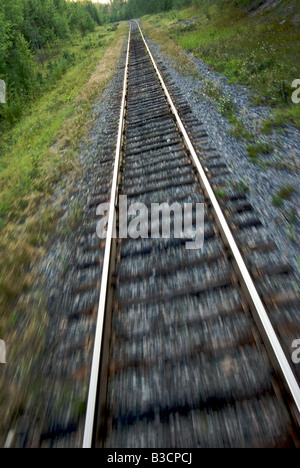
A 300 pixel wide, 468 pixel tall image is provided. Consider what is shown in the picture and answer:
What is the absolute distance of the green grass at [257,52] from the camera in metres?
8.05

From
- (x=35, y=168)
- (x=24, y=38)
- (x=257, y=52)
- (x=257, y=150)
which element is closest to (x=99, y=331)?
(x=257, y=150)

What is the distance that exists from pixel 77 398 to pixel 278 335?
2093mm

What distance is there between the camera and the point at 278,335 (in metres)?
2.72

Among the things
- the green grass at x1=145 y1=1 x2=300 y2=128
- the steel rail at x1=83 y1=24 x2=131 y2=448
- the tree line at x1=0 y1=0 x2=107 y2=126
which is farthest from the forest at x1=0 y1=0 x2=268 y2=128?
the steel rail at x1=83 y1=24 x2=131 y2=448

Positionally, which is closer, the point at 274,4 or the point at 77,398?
the point at 77,398

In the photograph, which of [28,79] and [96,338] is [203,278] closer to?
[96,338]

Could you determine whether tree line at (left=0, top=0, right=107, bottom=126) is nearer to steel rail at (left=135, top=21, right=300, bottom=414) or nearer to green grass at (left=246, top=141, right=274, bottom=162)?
green grass at (left=246, top=141, right=274, bottom=162)

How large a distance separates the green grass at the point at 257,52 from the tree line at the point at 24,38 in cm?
1086

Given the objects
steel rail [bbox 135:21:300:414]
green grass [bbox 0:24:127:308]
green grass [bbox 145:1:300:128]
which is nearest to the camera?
steel rail [bbox 135:21:300:414]

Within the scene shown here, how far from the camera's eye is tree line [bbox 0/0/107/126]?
59.5ft

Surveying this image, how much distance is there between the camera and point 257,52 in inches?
440

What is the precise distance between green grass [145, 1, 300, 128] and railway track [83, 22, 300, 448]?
4.86m

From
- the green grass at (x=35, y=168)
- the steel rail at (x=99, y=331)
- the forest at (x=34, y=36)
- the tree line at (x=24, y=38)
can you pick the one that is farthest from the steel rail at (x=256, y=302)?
the tree line at (x=24, y=38)
